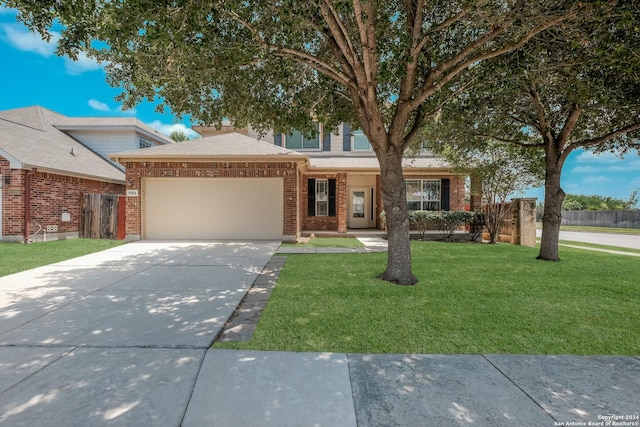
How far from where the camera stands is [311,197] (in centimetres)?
1460

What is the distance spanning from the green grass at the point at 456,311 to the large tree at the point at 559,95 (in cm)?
324

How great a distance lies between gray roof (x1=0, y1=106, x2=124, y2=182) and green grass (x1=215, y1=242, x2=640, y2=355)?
11344 millimetres

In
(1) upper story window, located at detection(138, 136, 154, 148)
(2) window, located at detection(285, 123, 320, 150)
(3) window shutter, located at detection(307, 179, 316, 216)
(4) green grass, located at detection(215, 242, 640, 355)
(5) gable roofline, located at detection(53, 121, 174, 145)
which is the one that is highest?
(5) gable roofline, located at detection(53, 121, 174, 145)

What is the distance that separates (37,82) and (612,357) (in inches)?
1166

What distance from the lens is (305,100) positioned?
7973mm

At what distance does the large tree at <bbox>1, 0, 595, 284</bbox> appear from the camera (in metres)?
4.33

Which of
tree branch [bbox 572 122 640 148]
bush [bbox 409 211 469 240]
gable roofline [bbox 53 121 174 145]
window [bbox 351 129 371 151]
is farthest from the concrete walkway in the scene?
gable roofline [bbox 53 121 174 145]

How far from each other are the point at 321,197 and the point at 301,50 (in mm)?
8773

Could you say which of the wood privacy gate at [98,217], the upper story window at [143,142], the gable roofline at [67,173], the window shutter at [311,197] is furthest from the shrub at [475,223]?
the upper story window at [143,142]

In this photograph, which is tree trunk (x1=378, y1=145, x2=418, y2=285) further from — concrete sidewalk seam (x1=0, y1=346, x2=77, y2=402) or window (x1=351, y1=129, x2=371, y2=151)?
window (x1=351, y1=129, x2=371, y2=151)

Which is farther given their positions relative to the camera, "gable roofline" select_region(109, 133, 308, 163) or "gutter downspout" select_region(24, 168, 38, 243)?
"gable roofline" select_region(109, 133, 308, 163)

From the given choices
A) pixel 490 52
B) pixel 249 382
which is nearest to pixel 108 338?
pixel 249 382

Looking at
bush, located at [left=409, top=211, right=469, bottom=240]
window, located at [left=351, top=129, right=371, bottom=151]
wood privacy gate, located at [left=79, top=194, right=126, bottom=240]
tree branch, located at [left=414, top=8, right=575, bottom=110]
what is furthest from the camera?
window, located at [left=351, top=129, right=371, bottom=151]

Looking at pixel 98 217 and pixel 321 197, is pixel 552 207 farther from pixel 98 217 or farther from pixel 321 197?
pixel 98 217
